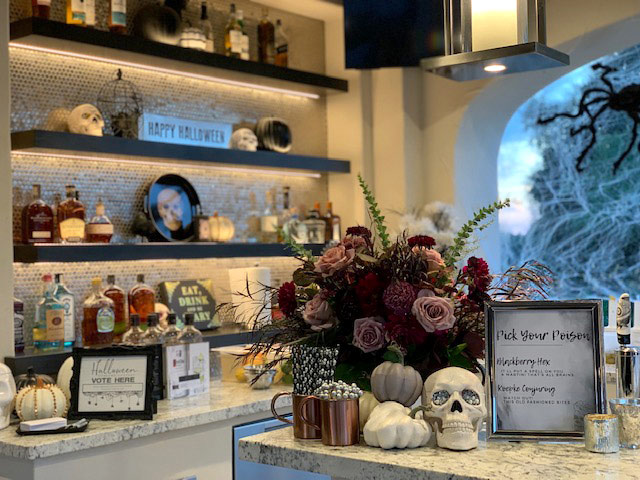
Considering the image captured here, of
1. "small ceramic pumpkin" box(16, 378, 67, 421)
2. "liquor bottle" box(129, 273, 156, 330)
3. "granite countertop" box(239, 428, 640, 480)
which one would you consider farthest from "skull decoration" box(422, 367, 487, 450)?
"liquor bottle" box(129, 273, 156, 330)

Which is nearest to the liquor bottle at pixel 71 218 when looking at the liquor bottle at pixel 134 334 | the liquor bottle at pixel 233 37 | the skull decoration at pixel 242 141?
the liquor bottle at pixel 134 334

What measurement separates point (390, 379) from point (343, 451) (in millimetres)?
185

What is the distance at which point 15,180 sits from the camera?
12.1 feet

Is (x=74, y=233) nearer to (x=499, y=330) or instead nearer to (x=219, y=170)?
(x=219, y=170)

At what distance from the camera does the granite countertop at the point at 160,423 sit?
8.46 ft

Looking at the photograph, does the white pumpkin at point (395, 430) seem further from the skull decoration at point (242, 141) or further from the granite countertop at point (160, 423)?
the skull decoration at point (242, 141)

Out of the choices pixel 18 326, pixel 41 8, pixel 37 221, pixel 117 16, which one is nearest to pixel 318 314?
pixel 18 326

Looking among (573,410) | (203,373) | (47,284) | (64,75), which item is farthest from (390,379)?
(64,75)

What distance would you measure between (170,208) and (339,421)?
267 cm

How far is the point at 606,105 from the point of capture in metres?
5.46

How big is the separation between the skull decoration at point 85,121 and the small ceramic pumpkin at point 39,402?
1.30 metres

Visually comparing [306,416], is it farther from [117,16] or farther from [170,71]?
[170,71]

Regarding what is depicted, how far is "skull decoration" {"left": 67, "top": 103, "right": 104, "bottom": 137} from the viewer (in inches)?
147

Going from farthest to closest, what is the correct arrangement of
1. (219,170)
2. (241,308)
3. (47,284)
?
(219,170)
(241,308)
(47,284)
